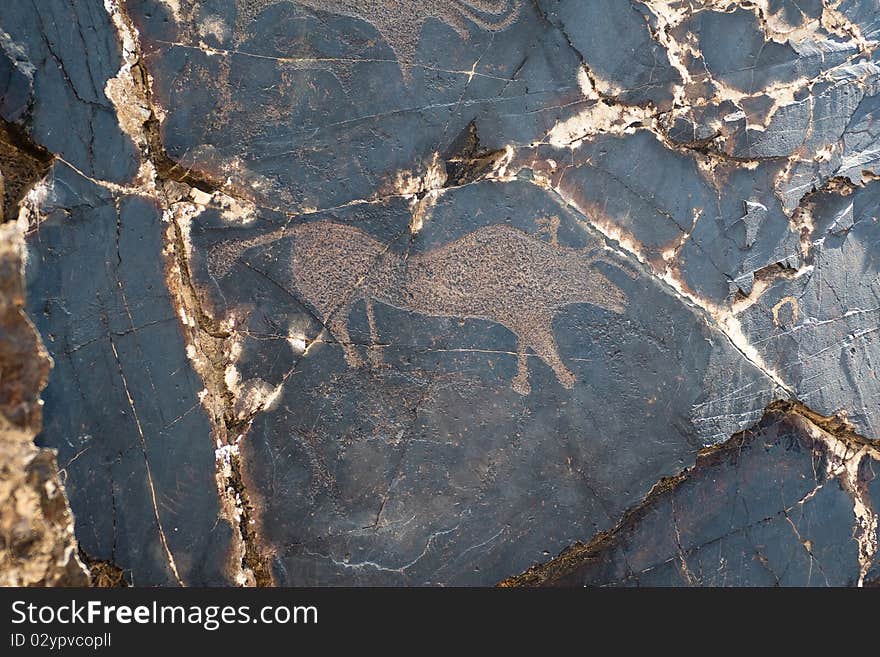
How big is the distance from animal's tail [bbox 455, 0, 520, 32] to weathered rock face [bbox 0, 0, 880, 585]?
0.05 ft

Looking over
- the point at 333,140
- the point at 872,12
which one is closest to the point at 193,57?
the point at 333,140

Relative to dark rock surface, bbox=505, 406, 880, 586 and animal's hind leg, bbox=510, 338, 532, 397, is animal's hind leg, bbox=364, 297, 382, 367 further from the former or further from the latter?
dark rock surface, bbox=505, 406, 880, 586

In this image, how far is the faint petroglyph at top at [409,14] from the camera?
124 inches

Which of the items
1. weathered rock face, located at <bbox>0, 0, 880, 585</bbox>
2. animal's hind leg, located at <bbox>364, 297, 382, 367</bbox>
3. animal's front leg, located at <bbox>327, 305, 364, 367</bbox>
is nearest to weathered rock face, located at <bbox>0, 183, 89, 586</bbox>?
weathered rock face, located at <bbox>0, 0, 880, 585</bbox>

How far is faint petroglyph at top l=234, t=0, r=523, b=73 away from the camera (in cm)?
315

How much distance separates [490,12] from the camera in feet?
10.5

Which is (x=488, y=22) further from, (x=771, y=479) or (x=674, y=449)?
(x=771, y=479)

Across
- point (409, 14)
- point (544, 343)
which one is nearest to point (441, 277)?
point (544, 343)

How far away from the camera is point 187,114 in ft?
10.3

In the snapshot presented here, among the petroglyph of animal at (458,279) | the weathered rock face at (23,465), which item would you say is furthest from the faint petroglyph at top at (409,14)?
the weathered rock face at (23,465)

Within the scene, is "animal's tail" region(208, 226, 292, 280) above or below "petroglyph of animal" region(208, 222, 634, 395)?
above

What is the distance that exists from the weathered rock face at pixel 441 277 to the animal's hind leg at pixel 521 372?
1 centimetres

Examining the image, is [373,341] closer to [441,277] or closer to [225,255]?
[441,277]

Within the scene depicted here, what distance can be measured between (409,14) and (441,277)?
4.39ft
